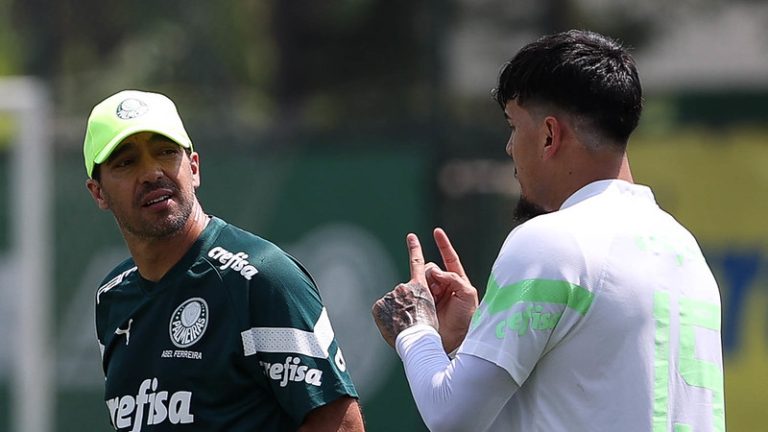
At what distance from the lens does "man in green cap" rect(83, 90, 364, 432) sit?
3498 mm

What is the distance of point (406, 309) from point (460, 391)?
1.16ft

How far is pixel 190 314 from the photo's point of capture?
360 cm

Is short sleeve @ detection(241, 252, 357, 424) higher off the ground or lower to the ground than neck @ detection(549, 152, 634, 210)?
lower

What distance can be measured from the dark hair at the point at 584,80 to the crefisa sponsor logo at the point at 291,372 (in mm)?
838

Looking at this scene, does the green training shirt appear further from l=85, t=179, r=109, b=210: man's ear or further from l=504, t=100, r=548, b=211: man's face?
l=504, t=100, r=548, b=211: man's face

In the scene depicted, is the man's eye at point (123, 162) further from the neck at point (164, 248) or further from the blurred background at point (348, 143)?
the blurred background at point (348, 143)

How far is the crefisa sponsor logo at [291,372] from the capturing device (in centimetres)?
347

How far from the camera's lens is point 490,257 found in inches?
354

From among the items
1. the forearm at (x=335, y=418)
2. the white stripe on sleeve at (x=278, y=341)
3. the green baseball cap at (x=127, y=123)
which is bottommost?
the forearm at (x=335, y=418)

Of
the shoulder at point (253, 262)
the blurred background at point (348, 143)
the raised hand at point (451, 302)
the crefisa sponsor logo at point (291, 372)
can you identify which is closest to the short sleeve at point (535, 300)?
the raised hand at point (451, 302)

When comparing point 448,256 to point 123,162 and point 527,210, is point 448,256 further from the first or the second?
point 123,162

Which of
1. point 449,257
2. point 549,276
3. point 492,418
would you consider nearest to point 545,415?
point 492,418

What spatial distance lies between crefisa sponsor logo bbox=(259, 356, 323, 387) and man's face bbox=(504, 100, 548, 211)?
690 mm

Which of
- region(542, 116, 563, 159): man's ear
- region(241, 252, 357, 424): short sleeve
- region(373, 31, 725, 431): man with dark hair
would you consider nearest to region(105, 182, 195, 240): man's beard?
region(241, 252, 357, 424): short sleeve
